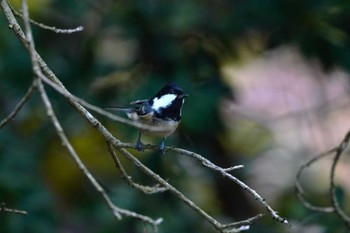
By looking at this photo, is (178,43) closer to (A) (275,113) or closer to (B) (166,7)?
(B) (166,7)

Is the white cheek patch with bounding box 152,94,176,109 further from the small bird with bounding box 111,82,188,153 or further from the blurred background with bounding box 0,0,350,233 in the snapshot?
the blurred background with bounding box 0,0,350,233

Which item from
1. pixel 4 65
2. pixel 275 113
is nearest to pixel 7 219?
pixel 4 65

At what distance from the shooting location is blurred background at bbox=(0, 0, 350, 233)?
5.61m

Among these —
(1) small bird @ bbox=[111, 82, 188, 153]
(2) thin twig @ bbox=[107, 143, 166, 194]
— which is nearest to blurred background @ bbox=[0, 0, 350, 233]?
(1) small bird @ bbox=[111, 82, 188, 153]

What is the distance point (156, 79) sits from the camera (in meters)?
5.53

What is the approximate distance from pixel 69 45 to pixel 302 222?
2.00m

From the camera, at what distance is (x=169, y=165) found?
5934mm

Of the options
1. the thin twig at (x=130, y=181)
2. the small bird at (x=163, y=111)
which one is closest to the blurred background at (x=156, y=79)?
the small bird at (x=163, y=111)

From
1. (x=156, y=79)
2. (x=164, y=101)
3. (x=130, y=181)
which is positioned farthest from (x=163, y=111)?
(x=156, y=79)

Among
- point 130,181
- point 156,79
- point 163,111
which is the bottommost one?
point 130,181

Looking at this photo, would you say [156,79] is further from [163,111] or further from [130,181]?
[130,181]

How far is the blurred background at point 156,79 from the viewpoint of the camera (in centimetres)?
561

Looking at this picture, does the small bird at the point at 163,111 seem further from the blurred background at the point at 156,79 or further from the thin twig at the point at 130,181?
the blurred background at the point at 156,79

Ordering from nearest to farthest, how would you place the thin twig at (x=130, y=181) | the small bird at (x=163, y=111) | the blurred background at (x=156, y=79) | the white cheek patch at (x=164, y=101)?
the thin twig at (x=130, y=181) < the small bird at (x=163, y=111) < the white cheek patch at (x=164, y=101) < the blurred background at (x=156, y=79)
